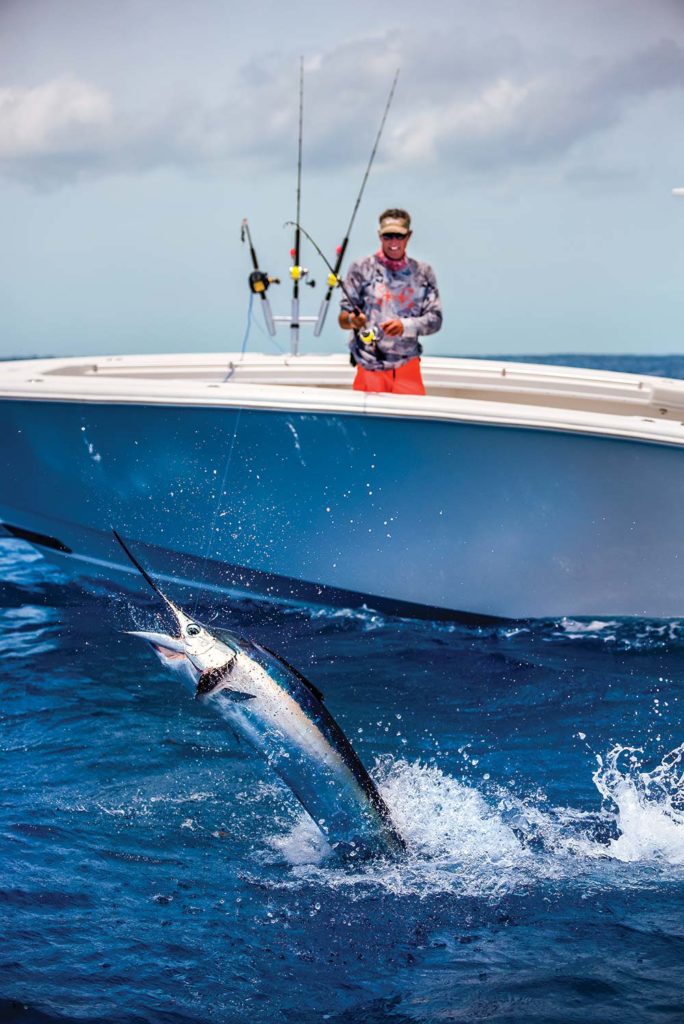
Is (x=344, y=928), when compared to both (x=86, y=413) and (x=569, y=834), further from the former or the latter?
(x=86, y=413)

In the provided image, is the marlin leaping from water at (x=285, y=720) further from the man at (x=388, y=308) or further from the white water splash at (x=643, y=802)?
the man at (x=388, y=308)

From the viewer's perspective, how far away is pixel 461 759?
4758mm

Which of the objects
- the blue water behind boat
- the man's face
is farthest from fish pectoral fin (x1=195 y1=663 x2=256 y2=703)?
the man's face

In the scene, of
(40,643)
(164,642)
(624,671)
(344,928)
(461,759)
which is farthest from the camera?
(40,643)

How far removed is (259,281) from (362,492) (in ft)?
6.37

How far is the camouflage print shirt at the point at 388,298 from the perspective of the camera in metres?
6.23

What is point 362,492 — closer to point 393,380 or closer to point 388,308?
point 393,380

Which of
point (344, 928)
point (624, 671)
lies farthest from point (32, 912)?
point (624, 671)

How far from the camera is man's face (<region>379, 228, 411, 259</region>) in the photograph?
6051mm

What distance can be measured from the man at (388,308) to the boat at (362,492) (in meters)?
0.53

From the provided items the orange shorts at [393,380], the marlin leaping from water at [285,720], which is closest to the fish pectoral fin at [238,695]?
the marlin leaping from water at [285,720]

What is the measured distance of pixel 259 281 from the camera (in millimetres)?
7043

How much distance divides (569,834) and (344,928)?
3.36ft

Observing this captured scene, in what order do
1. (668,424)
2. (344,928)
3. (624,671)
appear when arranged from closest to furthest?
1. (344,928)
2. (668,424)
3. (624,671)
